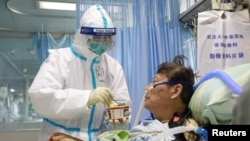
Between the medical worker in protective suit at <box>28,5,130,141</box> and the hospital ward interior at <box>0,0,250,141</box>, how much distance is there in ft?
0.09

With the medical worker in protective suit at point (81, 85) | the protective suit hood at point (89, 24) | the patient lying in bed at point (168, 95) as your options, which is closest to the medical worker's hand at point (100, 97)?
the medical worker in protective suit at point (81, 85)

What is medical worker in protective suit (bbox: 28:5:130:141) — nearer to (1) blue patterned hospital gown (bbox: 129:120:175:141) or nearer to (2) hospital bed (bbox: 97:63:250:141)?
(1) blue patterned hospital gown (bbox: 129:120:175:141)

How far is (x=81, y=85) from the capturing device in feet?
5.57

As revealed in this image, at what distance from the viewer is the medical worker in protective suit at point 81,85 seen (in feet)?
4.88

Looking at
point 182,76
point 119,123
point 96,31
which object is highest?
point 96,31

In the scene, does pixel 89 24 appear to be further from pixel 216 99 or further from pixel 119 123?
pixel 216 99

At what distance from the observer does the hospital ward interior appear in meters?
0.99

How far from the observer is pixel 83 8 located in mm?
2289

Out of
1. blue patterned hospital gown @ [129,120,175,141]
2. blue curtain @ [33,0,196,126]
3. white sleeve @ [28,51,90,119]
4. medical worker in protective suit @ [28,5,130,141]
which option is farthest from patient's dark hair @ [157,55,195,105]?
blue curtain @ [33,0,196,126]

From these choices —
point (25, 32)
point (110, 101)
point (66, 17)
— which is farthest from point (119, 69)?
point (25, 32)

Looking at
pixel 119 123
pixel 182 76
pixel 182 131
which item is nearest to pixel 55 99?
pixel 119 123

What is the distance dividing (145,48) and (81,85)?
80cm

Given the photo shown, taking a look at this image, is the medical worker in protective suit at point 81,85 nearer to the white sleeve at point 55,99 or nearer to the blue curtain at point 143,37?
the white sleeve at point 55,99

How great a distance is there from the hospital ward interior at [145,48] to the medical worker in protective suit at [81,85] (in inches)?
1.1
